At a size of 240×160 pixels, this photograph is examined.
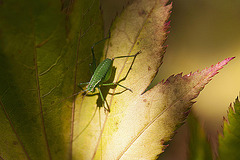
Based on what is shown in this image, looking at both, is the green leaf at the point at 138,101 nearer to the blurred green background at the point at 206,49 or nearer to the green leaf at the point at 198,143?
the green leaf at the point at 198,143

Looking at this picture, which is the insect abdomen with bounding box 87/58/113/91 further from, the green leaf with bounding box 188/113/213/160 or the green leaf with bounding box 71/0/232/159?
the green leaf with bounding box 188/113/213/160

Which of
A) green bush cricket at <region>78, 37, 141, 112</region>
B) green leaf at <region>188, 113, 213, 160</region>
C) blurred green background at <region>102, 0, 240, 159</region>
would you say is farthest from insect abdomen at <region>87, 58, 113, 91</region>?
blurred green background at <region>102, 0, 240, 159</region>

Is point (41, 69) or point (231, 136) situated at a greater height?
point (41, 69)

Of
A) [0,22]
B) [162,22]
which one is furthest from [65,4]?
[162,22]

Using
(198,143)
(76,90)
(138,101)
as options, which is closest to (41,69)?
(76,90)

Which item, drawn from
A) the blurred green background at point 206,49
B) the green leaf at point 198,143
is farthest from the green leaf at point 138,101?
the blurred green background at point 206,49

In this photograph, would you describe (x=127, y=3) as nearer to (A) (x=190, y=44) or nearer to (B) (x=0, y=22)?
(B) (x=0, y=22)

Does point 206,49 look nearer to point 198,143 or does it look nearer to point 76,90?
point 198,143
